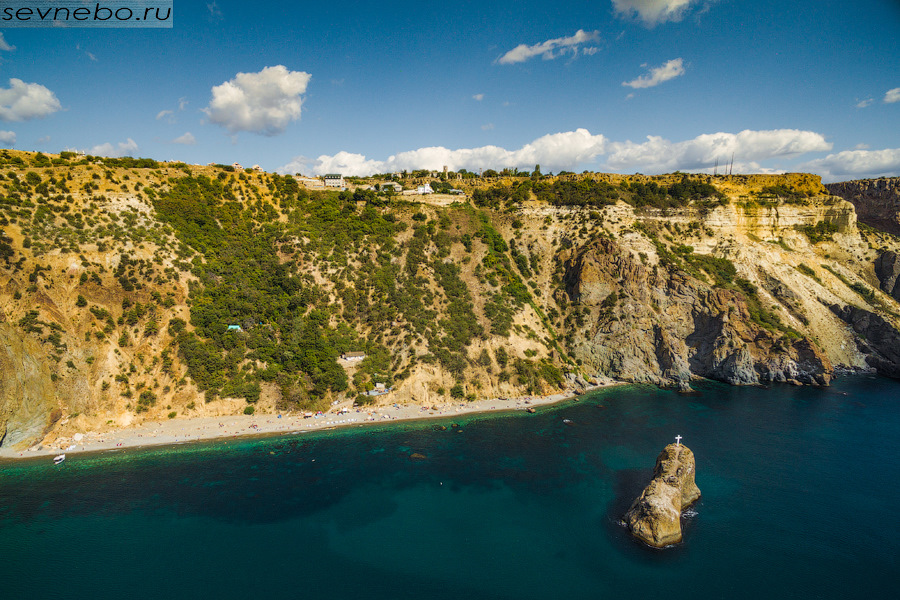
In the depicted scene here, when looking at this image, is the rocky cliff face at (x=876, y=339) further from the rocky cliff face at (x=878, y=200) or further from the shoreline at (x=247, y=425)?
the shoreline at (x=247, y=425)

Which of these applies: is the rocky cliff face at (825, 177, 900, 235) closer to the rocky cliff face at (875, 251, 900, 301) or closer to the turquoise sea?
the rocky cliff face at (875, 251, 900, 301)

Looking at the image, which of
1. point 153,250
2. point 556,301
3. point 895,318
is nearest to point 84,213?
point 153,250

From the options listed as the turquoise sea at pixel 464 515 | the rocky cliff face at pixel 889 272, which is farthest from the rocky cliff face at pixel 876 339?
the turquoise sea at pixel 464 515

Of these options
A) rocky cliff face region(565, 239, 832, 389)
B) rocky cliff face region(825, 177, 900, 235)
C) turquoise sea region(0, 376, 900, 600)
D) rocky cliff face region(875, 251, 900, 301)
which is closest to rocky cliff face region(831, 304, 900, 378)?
rocky cliff face region(565, 239, 832, 389)

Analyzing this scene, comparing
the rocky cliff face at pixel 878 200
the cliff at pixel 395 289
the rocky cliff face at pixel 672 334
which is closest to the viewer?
the cliff at pixel 395 289

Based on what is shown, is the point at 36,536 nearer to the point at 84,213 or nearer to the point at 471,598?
the point at 471,598

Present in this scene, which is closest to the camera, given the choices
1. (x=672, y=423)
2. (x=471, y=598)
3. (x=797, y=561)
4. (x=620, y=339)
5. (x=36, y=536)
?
(x=471, y=598)
